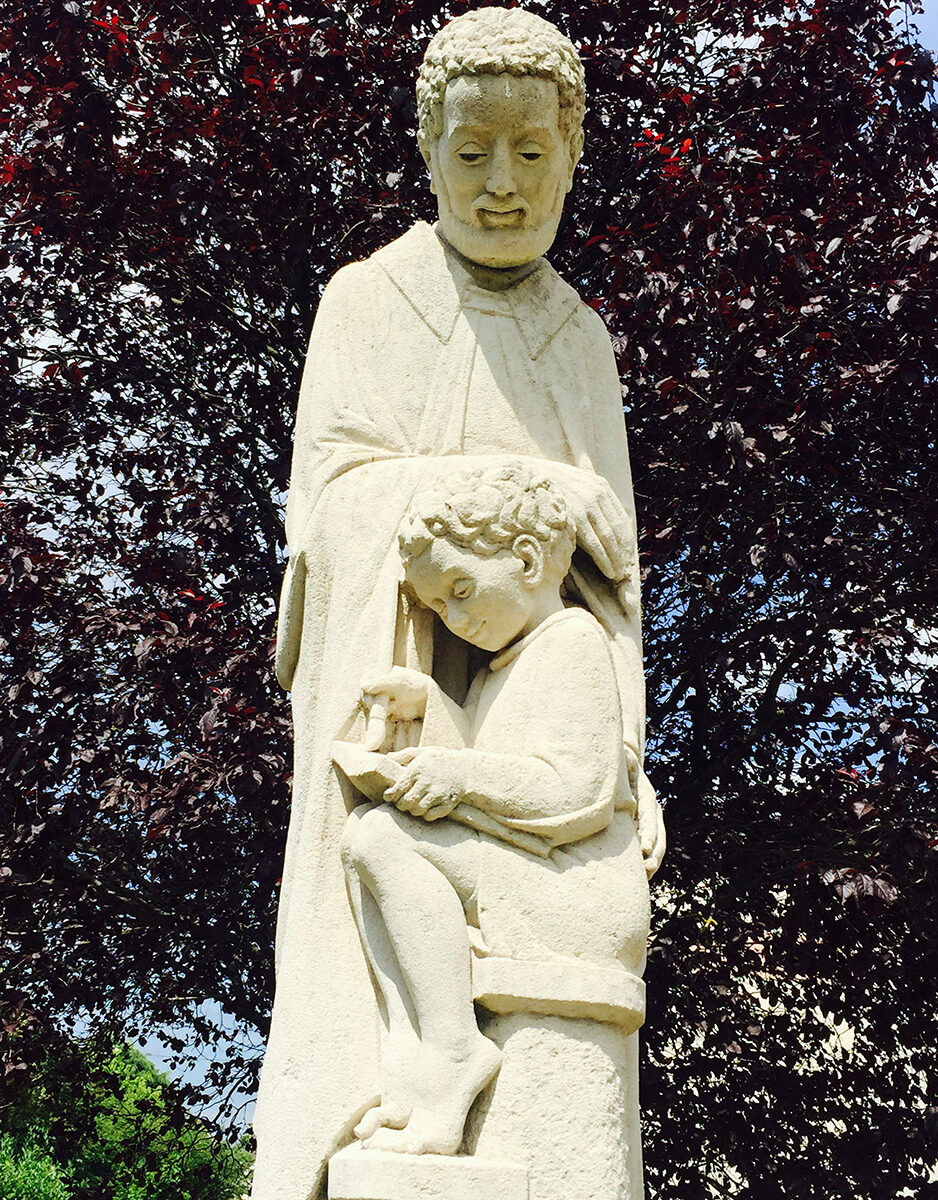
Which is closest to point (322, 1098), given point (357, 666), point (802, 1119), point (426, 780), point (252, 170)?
point (426, 780)

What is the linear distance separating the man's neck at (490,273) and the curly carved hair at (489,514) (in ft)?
3.00

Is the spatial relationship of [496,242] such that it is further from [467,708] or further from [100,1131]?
[100,1131]

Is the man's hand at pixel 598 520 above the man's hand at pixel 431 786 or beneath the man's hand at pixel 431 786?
above

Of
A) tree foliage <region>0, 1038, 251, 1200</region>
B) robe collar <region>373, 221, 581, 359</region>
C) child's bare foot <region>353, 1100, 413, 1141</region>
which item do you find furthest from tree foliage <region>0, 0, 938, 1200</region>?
child's bare foot <region>353, 1100, 413, 1141</region>

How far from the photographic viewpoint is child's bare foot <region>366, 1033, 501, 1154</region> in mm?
3254

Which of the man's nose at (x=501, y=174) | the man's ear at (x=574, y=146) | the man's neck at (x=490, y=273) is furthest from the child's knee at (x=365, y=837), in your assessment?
the man's ear at (x=574, y=146)

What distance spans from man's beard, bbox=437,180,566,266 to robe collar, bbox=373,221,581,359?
0.07m

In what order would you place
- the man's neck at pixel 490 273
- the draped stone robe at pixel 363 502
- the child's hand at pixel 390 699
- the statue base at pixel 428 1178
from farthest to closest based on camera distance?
the man's neck at pixel 490 273 → the child's hand at pixel 390 699 → the draped stone robe at pixel 363 502 → the statue base at pixel 428 1178

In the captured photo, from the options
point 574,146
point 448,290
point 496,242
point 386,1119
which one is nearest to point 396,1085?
point 386,1119

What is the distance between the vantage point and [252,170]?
318 inches

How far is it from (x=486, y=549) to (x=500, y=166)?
1271 mm

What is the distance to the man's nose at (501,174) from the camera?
4.41m

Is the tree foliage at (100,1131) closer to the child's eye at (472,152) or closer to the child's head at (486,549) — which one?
the child's head at (486,549)

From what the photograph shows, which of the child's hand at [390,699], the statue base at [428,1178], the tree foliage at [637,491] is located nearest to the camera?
the statue base at [428,1178]
